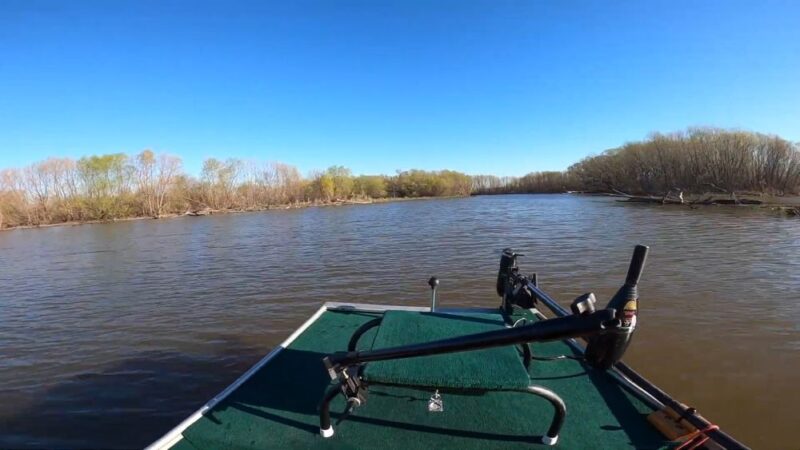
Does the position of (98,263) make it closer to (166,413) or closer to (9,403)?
(9,403)

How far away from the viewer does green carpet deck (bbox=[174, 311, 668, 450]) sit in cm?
249

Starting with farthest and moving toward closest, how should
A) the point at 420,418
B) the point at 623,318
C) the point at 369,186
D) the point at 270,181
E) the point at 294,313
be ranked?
the point at 369,186
the point at 270,181
the point at 294,313
the point at 420,418
the point at 623,318

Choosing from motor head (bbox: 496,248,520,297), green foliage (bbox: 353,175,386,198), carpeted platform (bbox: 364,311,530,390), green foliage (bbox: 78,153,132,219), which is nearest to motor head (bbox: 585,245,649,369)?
carpeted platform (bbox: 364,311,530,390)

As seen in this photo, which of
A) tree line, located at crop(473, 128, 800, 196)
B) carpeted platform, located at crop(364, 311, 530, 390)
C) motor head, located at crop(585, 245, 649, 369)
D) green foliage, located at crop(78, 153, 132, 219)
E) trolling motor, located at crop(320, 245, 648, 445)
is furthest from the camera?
green foliage, located at crop(78, 153, 132, 219)

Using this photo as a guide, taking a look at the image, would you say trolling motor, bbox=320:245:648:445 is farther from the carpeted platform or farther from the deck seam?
the deck seam

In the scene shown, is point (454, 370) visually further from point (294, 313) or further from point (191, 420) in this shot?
point (294, 313)

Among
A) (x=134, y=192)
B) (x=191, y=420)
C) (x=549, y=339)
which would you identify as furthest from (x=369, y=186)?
(x=549, y=339)

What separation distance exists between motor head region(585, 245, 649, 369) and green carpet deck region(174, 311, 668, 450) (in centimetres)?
38

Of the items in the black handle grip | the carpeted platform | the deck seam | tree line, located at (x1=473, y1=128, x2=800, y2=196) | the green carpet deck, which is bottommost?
the green carpet deck

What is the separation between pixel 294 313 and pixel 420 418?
584cm

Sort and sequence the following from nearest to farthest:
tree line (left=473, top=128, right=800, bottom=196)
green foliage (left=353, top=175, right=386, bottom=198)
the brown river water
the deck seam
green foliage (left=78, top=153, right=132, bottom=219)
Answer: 1. the deck seam
2. the brown river water
3. tree line (left=473, top=128, right=800, bottom=196)
4. green foliage (left=78, top=153, right=132, bottom=219)
5. green foliage (left=353, top=175, right=386, bottom=198)

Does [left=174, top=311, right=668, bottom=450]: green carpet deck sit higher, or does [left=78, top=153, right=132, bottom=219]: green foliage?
[left=78, top=153, right=132, bottom=219]: green foliage

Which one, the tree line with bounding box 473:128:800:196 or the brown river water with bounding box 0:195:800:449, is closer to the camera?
the brown river water with bounding box 0:195:800:449

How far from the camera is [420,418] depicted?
2.78 m
